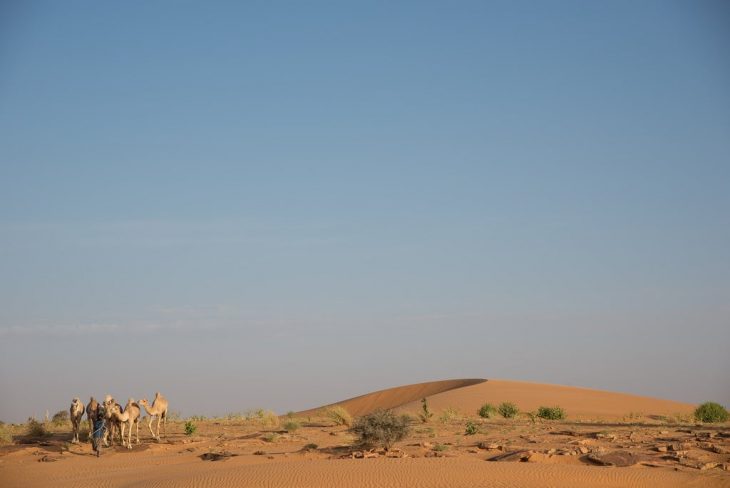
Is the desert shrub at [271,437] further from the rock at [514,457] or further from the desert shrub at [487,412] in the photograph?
the desert shrub at [487,412]

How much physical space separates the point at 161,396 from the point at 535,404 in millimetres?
29364

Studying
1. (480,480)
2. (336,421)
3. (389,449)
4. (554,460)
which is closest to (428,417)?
(336,421)

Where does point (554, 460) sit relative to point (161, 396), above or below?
below

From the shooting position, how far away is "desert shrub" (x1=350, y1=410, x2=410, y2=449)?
23.0 metres

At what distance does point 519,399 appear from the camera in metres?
52.7

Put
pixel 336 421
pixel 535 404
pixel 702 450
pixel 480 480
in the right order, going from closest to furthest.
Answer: pixel 480 480
pixel 702 450
pixel 336 421
pixel 535 404

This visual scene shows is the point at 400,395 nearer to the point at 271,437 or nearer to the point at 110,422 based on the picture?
the point at 271,437

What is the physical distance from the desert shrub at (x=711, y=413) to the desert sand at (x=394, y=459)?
24.9 ft

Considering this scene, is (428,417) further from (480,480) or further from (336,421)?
(480,480)

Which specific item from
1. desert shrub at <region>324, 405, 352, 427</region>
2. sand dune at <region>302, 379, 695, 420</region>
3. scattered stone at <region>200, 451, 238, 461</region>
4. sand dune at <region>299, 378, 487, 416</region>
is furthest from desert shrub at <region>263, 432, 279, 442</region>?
sand dune at <region>299, 378, 487, 416</region>

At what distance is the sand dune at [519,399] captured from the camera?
158 feet

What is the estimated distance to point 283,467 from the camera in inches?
771

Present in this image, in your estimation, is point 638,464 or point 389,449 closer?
point 638,464

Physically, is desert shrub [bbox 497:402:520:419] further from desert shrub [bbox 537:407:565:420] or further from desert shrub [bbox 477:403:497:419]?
desert shrub [bbox 537:407:565:420]
